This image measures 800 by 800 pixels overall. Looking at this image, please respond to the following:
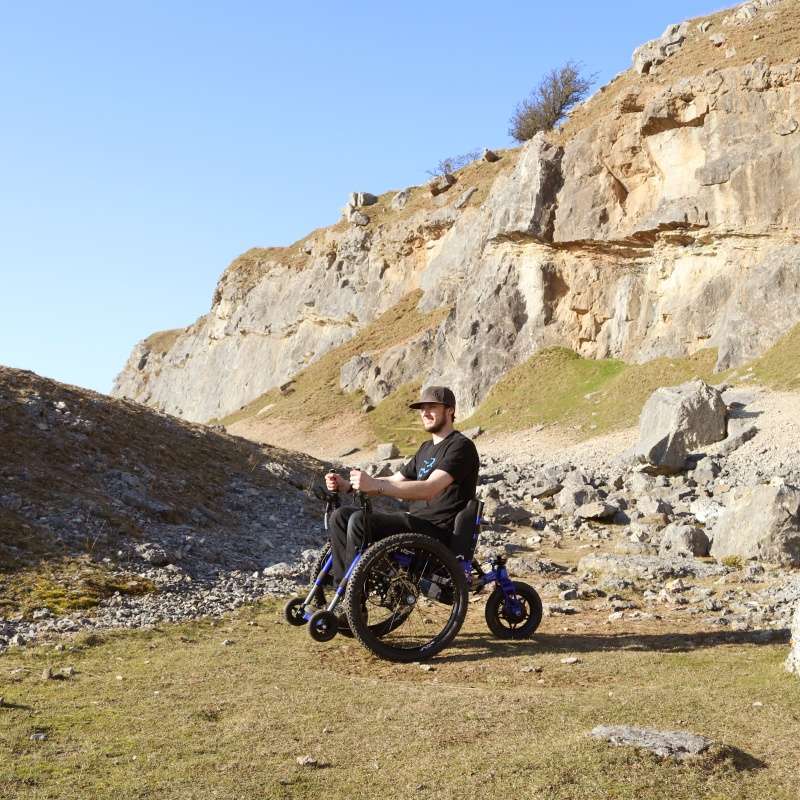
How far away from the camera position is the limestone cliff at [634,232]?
116ft

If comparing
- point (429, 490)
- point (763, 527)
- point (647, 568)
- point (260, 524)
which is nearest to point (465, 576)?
point (429, 490)

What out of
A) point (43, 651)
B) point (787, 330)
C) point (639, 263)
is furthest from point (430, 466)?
point (639, 263)

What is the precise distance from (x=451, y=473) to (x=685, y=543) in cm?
765

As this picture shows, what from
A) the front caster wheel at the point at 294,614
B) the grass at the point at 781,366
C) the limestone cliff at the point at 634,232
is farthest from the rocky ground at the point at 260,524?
the limestone cliff at the point at 634,232

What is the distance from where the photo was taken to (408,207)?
6538 centimetres

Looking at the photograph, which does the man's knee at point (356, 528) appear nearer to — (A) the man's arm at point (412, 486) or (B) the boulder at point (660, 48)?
(A) the man's arm at point (412, 486)

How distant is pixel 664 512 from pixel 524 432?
19.0 metres

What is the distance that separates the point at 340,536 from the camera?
7.09m

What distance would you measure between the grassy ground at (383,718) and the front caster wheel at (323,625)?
171mm

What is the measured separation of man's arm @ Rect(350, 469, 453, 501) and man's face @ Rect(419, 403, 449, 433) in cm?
45

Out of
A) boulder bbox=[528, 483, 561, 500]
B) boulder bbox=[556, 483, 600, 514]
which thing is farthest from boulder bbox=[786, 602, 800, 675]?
boulder bbox=[528, 483, 561, 500]

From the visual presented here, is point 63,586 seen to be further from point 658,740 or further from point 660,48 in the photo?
point 660,48

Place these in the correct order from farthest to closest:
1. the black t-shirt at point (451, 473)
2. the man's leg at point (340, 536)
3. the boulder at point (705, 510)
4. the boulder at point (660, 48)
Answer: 1. the boulder at point (660, 48)
2. the boulder at point (705, 510)
3. the black t-shirt at point (451, 473)
4. the man's leg at point (340, 536)

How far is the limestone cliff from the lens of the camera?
3534cm
